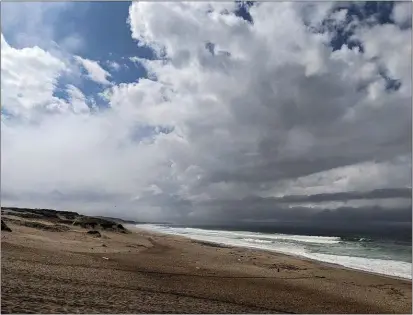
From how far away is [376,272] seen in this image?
1427 inches

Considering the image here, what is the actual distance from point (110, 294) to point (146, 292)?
7.10 feet

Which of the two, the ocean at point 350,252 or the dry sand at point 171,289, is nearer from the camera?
the dry sand at point 171,289

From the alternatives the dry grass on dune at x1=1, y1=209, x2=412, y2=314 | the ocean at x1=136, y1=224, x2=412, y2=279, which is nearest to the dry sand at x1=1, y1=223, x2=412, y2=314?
the dry grass on dune at x1=1, y1=209, x2=412, y2=314

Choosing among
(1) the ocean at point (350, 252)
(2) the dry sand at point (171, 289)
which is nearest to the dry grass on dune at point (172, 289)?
(2) the dry sand at point (171, 289)

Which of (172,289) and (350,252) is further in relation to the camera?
(350,252)

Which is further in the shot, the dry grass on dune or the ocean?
the ocean

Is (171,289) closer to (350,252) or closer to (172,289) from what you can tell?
(172,289)

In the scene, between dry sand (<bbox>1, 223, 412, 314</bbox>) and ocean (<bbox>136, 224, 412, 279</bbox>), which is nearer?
dry sand (<bbox>1, 223, 412, 314</bbox>)

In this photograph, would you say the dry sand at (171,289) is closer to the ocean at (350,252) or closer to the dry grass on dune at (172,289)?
the dry grass on dune at (172,289)

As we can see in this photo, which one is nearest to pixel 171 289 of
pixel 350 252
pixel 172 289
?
pixel 172 289

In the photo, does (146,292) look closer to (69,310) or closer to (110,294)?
(110,294)

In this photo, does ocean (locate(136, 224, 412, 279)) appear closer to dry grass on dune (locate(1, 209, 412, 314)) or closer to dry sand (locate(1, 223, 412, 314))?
dry sand (locate(1, 223, 412, 314))

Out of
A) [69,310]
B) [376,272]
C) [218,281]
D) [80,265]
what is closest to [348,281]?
[376,272]

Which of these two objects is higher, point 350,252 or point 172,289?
point 172,289
